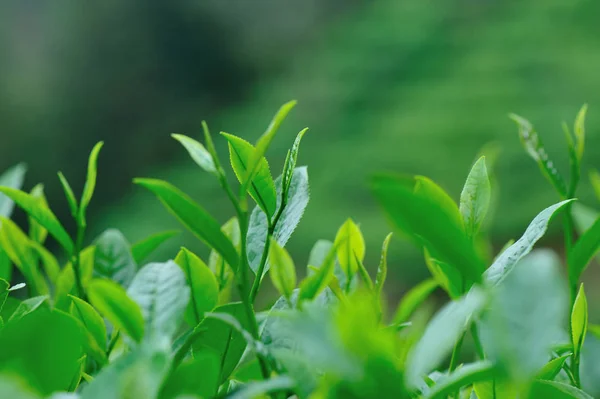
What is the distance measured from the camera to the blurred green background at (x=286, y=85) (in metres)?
3.34

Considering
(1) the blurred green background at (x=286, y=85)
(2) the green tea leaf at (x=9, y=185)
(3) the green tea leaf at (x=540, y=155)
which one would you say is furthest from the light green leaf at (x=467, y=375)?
(1) the blurred green background at (x=286, y=85)

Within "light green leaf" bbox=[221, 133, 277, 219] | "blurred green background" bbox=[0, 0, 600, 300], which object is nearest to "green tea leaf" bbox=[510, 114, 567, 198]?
"light green leaf" bbox=[221, 133, 277, 219]

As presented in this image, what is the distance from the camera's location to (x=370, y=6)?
441 centimetres

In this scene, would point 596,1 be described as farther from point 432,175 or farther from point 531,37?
point 432,175

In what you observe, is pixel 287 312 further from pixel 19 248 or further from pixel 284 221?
pixel 19 248

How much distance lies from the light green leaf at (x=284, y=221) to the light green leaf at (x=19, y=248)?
0.32 feet

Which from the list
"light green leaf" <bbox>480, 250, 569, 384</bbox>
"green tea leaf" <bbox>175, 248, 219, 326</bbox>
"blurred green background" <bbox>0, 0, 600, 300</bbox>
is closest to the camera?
"light green leaf" <bbox>480, 250, 569, 384</bbox>

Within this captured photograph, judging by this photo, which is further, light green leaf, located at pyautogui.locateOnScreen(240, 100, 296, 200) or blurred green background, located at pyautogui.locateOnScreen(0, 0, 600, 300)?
blurred green background, located at pyautogui.locateOnScreen(0, 0, 600, 300)

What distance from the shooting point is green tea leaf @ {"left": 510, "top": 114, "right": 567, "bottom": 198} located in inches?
10.7

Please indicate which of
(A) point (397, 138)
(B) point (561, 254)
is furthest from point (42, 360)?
(A) point (397, 138)

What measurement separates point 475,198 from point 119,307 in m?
0.12

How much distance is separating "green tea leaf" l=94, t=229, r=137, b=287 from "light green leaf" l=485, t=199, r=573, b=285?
16 centimetres

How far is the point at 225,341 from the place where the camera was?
0.23 meters

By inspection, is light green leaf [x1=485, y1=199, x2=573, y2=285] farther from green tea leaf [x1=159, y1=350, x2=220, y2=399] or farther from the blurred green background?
the blurred green background
